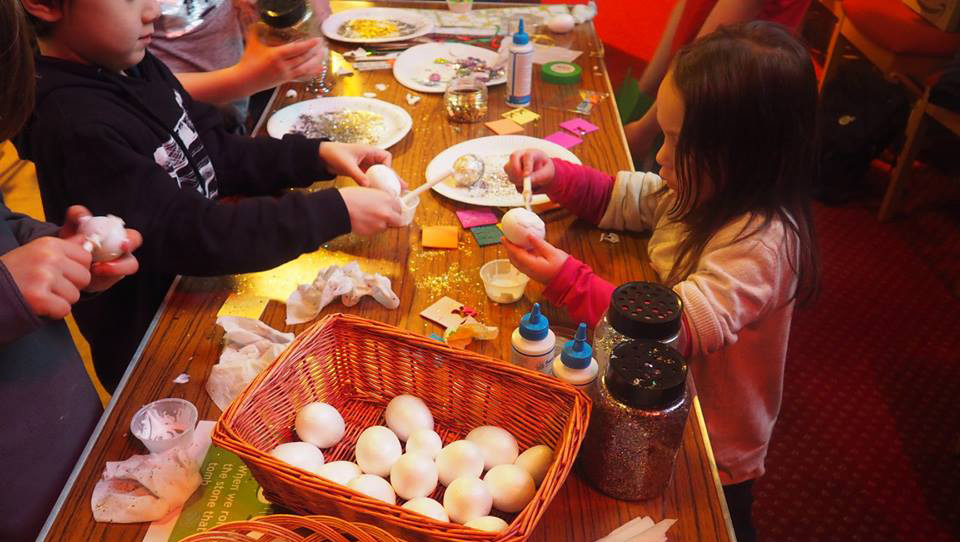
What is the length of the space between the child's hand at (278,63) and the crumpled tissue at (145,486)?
925 mm

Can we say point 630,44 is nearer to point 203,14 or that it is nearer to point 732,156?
point 203,14

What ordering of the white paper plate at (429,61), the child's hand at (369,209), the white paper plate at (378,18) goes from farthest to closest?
the white paper plate at (378,18)
the white paper plate at (429,61)
the child's hand at (369,209)

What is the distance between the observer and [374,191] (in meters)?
1.15

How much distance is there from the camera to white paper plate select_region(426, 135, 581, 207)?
1.31 metres

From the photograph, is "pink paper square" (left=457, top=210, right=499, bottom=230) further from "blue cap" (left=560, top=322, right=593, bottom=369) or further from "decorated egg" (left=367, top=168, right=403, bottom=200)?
"blue cap" (left=560, top=322, right=593, bottom=369)

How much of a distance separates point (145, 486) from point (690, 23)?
5.57 feet

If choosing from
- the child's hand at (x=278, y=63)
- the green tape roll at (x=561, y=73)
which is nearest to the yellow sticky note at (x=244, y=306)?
the child's hand at (x=278, y=63)

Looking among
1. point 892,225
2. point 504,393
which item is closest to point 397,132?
point 504,393

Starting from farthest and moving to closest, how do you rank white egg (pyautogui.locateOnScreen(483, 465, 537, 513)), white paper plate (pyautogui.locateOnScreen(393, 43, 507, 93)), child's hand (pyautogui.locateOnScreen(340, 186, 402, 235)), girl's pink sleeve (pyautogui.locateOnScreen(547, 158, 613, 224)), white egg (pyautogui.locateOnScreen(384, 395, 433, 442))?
A: 1. white paper plate (pyautogui.locateOnScreen(393, 43, 507, 93))
2. girl's pink sleeve (pyautogui.locateOnScreen(547, 158, 613, 224))
3. child's hand (pyautogui.locateOnScreen(340, 186, 402, 235))
4. white egg (pyautogui.locateOnScreen(384, 395, 433, 442))
5. white egg (pyautogui.locateOnScreen(483, 465, 537, 513))

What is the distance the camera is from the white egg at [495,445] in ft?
2.59

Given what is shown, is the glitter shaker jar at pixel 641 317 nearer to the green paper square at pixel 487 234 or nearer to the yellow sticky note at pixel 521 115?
the green paper square at pixel 487 234

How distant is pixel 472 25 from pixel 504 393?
4.86 ft

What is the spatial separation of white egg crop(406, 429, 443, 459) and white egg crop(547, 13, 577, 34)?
1.49 metres

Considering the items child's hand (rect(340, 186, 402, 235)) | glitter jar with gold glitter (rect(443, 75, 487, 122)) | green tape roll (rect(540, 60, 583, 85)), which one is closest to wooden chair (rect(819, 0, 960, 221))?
green tape roll (rect(540, 60, 583, 85))
